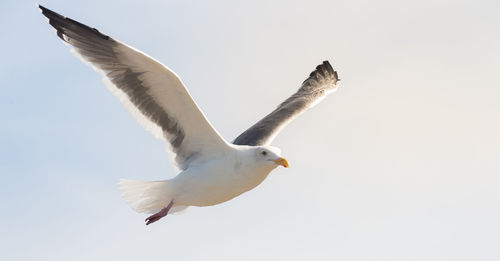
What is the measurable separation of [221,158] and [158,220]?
1.20m

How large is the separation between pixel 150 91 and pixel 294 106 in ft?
14.2

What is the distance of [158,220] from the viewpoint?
1162cm

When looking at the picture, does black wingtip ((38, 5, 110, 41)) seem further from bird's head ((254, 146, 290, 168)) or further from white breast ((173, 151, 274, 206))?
bird's head ((254, 146, 290, 168))

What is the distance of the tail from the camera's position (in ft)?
38.1

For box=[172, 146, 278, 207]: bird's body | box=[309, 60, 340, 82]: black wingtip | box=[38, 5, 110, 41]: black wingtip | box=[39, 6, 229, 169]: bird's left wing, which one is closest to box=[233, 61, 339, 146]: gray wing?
box=[309, 60, 340, 82]: black wingtip

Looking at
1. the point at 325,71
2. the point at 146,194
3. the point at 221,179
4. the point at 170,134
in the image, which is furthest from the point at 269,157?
the point at 325,71

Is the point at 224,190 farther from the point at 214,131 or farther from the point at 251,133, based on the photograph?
the point at 251,133

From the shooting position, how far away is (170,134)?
12016mm

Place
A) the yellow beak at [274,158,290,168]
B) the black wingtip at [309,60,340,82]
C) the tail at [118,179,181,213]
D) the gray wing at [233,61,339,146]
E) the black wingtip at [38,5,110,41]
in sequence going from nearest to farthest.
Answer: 1. the yellow beak at [274,158,290,168]
2. the black wingtip at [38,5,110,41]
3. the tail at [118,179,181,213]
4. the gray wing at [233,61,339,146]
5. the black wingtip at [309,60,340,82]

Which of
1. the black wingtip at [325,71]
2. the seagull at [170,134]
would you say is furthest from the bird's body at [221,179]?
the black wingtip at [325,71]

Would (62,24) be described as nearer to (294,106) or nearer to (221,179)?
(221,179)

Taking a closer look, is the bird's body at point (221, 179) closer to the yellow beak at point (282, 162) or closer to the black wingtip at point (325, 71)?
the yellow beak at point (282, 162)

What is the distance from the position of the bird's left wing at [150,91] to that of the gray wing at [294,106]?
1521 millimetres

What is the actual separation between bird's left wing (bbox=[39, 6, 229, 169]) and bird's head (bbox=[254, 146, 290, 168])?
1.66 feet
